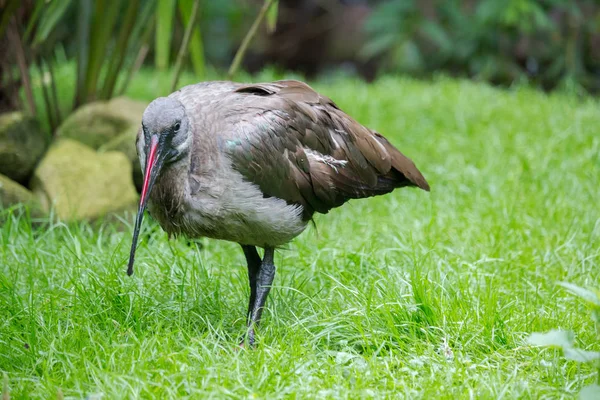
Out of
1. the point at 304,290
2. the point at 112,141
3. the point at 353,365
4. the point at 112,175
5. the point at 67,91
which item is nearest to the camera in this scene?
the point at 353,365

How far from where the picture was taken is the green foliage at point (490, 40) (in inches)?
390

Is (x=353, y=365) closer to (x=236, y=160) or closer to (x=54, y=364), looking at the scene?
(x=236, y=160)

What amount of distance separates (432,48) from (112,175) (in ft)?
21.1

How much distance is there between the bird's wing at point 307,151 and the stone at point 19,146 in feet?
8.28

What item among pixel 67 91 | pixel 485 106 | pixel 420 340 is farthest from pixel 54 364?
pixel 485 106

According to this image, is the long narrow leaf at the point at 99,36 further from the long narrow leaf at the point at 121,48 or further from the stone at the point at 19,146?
the stone at the point at 19,146

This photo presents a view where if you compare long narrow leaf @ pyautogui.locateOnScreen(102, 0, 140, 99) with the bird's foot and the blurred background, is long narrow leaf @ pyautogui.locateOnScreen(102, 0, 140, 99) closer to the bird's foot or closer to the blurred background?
the blurred background

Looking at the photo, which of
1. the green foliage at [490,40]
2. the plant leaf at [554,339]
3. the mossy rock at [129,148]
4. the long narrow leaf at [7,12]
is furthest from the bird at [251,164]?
the green foliage at [490,40]

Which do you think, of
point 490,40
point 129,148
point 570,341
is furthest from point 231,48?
point 570,341

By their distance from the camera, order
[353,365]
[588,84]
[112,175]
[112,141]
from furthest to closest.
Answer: [588,84] < [112,141] < [112,175] < [353,365]

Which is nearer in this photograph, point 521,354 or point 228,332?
point 521,354

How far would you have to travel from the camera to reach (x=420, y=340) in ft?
11.6

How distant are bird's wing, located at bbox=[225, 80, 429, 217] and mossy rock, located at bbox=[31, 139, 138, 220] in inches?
73.1

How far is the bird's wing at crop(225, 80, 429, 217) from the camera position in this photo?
3.61 metres
